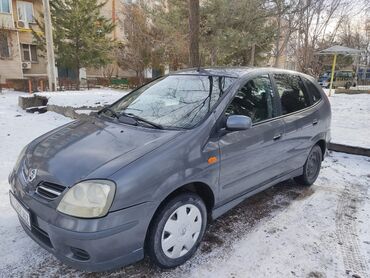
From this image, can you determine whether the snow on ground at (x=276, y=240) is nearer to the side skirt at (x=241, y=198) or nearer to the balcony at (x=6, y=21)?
the side skirt at (x=241, y=198)

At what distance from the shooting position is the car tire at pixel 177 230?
7.63ft

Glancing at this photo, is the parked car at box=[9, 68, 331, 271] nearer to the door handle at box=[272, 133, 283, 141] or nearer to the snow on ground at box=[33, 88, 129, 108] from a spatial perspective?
the door handle at box=[272, 133, 283, 141]

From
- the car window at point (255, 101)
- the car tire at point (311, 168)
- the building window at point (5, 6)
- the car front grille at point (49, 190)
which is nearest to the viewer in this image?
the car front grille at point (49, 190)

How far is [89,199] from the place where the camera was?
2.06 metres

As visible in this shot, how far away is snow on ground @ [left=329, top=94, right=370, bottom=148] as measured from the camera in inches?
234

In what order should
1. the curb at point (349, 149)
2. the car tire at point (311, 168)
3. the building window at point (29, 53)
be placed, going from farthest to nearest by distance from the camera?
the building window at point (29, 53) → the curb at point (349, 149) → the car tire at point (311, 168)

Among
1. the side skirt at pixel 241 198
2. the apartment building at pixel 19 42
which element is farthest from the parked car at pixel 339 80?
the side skirt at pixel 241 198

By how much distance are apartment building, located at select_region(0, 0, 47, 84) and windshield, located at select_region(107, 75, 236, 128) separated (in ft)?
70.1

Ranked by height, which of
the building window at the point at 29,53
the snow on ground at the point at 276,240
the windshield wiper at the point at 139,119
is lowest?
the snow on ground at the point at 276,240

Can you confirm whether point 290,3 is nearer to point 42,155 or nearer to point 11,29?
point 42,155

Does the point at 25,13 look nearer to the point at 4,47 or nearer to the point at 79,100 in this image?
the point at 4,47

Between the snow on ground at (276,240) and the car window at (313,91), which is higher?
the car window at (313,91)

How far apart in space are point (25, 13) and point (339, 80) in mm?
28962

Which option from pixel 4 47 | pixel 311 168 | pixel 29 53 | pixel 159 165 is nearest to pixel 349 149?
pixel 311 168
